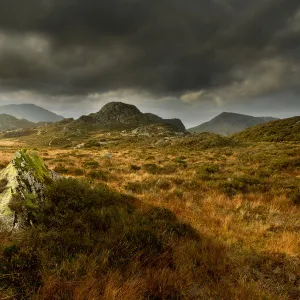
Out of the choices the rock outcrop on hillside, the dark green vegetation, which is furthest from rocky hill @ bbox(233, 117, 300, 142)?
the rock outcrop on hillside

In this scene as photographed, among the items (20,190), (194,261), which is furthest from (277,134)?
(20,190)

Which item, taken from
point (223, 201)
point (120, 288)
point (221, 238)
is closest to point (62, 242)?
point (120, 288)

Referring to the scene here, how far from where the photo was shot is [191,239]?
495cm

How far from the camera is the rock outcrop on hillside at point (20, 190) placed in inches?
174

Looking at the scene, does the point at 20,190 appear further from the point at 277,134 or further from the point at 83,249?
the point at 277,134

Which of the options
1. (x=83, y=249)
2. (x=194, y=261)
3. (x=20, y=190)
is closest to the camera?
(x=83, y=249)

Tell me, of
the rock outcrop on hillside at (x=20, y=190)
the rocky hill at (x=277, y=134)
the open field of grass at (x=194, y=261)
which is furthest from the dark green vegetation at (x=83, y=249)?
the rocky hill at (x=277, y=134)

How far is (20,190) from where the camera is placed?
5.19 meters

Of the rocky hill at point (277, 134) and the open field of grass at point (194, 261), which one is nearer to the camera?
the open field of grass at point (194, 261)

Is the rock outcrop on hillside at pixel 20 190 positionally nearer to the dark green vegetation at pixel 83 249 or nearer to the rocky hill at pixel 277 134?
the dark green vegetation at pixel 83 249

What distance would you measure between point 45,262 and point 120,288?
46.9 inches

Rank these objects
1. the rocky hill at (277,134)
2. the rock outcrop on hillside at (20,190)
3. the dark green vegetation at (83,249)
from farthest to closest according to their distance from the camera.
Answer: the rocky hill at (277,134)
the rock outcrop on hillside at (20,190)
the dark green vegetation at (83,249)

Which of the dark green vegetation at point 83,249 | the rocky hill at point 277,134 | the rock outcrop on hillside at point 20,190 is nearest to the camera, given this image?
the dark green vegetation at point 83,249

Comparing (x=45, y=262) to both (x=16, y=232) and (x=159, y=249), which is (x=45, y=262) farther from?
(x=159, y=249)
